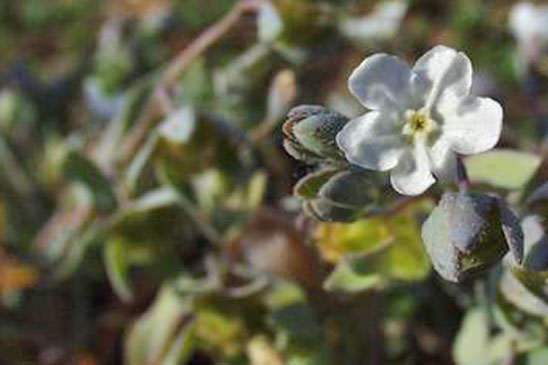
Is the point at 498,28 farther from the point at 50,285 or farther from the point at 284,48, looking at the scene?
the point at 50,285

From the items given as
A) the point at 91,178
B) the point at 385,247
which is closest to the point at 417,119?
the point at 385,247

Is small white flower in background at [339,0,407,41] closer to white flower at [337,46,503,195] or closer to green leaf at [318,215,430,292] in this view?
green leaf at [318,215,430,292]

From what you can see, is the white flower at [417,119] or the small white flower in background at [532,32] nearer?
the white flower at [417,119]

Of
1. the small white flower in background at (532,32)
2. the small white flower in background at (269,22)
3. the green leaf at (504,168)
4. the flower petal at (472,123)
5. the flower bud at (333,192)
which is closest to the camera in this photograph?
the flower petal at (472,123)

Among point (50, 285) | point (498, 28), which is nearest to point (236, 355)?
point (50, 285)

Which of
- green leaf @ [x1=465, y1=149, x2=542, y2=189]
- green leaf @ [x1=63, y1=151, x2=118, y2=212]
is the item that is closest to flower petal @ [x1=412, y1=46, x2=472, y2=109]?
green leaf @ [x1=465, y1=149, x2=542, y2=189]

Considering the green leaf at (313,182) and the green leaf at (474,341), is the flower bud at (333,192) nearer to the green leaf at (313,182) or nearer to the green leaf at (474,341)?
the green leaf at (313,182)

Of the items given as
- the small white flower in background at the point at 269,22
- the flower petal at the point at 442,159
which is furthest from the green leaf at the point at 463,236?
the small white flower in background at the point at 269,22
